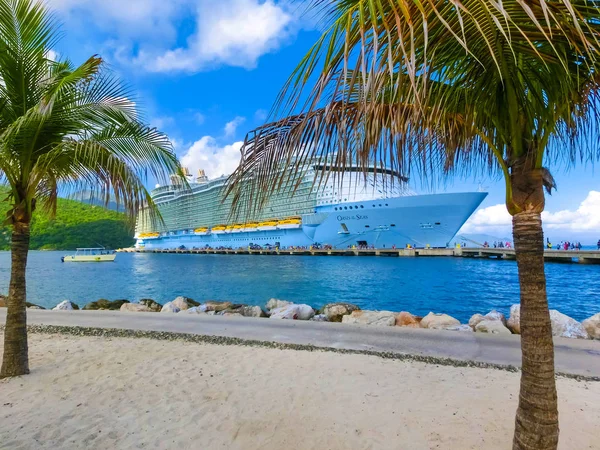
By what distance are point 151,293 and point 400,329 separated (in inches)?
583

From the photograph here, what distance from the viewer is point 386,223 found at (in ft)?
120

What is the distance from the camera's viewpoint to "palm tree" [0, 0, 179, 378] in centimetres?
341

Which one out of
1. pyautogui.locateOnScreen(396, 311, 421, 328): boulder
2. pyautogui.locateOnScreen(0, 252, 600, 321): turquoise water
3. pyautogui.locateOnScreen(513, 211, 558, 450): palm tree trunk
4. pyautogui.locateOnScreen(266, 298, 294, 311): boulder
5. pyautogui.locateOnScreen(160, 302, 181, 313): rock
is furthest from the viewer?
pyautogui.locateOnScreen(0, 252, 600, 321): turquoise water

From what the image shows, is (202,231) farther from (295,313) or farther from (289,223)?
(295,313)

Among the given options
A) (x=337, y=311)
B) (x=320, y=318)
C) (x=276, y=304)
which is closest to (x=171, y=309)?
(x=276, y=304)

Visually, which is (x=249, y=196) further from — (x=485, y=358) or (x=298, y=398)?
(x=485, y=358)

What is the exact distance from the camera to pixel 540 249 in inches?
68.1

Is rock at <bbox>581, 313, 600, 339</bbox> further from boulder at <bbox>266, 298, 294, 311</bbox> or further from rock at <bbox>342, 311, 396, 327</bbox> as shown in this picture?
boulder at <bbox>266, 298, 294, 311</bbox>

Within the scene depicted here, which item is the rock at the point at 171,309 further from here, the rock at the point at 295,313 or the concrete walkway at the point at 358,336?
the rock at the point at 295,313

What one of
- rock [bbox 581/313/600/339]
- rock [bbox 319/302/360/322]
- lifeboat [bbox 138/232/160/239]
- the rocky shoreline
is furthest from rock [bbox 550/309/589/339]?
lifeboat [bbox 138/232/160/239]

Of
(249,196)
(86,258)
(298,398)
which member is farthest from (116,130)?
(86,258)

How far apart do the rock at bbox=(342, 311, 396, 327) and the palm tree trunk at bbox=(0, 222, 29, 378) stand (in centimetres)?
544

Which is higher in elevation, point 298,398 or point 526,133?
point 526,133

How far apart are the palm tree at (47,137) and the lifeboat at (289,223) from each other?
124 ft
